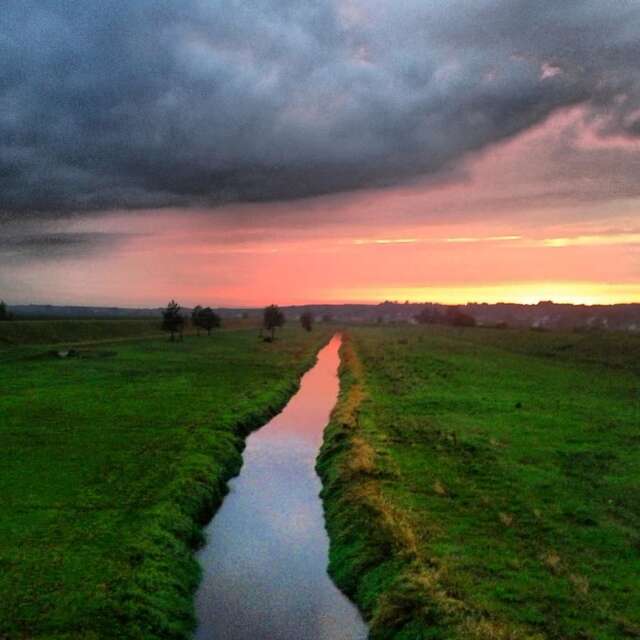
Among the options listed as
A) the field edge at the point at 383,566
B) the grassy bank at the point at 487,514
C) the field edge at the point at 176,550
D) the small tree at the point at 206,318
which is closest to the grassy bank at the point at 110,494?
the field edge at the point at 176,550

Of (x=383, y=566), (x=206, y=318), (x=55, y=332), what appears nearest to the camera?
(x=383, y=566)

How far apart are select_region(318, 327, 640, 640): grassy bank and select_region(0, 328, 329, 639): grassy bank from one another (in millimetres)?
5103

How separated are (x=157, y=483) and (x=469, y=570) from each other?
12.7 metres

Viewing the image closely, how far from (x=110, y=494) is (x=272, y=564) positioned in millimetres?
7220

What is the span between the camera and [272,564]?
18.4m

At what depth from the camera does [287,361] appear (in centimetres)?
7638

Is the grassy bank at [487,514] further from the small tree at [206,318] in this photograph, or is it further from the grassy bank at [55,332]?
the small tree at [206,318]

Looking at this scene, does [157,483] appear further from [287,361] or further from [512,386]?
[287,361]

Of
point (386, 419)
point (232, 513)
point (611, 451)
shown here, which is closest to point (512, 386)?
point (386, 419)

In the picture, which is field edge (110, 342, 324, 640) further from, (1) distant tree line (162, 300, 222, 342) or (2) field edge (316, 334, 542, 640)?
(1) distant tree line (162, 300, 222, 342)

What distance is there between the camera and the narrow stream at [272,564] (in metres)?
15.1

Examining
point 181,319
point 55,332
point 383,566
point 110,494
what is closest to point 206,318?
point 181,319

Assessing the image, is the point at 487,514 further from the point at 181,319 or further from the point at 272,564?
the point at 181,319

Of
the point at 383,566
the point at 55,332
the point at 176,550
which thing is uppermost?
the point at 55,332
